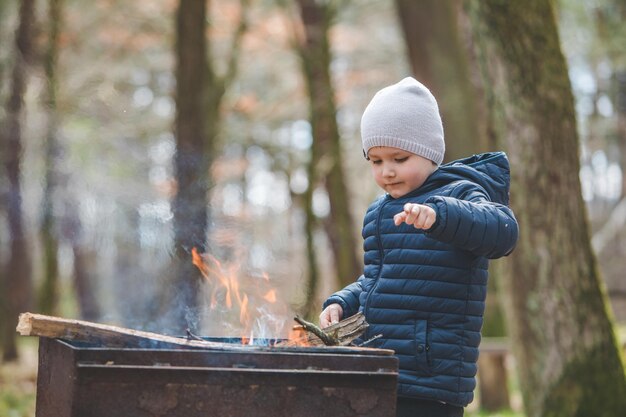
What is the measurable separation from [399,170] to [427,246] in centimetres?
31

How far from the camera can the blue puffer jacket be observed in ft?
9.04

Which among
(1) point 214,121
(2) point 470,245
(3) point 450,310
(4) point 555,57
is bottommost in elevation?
(3) point 450,310

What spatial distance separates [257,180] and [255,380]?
21.5m

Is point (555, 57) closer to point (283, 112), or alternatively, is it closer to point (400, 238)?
point (400, 238)

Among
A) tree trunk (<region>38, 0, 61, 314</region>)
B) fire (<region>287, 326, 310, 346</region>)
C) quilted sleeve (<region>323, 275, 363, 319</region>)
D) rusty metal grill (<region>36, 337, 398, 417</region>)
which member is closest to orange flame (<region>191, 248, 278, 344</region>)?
fire (<region>287, 326, 310, 346</region>)

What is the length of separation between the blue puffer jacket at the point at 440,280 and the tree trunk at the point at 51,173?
32.1ft

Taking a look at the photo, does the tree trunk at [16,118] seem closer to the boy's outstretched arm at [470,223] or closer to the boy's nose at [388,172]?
the boy's nose at [388,172]

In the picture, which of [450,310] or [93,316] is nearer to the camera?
[450,310]

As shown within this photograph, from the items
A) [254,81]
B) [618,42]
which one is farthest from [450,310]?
[254,81]

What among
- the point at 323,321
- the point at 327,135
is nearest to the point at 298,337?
the point at 323,321

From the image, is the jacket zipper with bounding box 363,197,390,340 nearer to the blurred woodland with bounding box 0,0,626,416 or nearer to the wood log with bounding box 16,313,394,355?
→ the wood log with bounding box 16,313,394,355

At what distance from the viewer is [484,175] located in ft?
10.1

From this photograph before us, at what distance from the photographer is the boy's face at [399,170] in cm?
307

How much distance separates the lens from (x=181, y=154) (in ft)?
36.5
